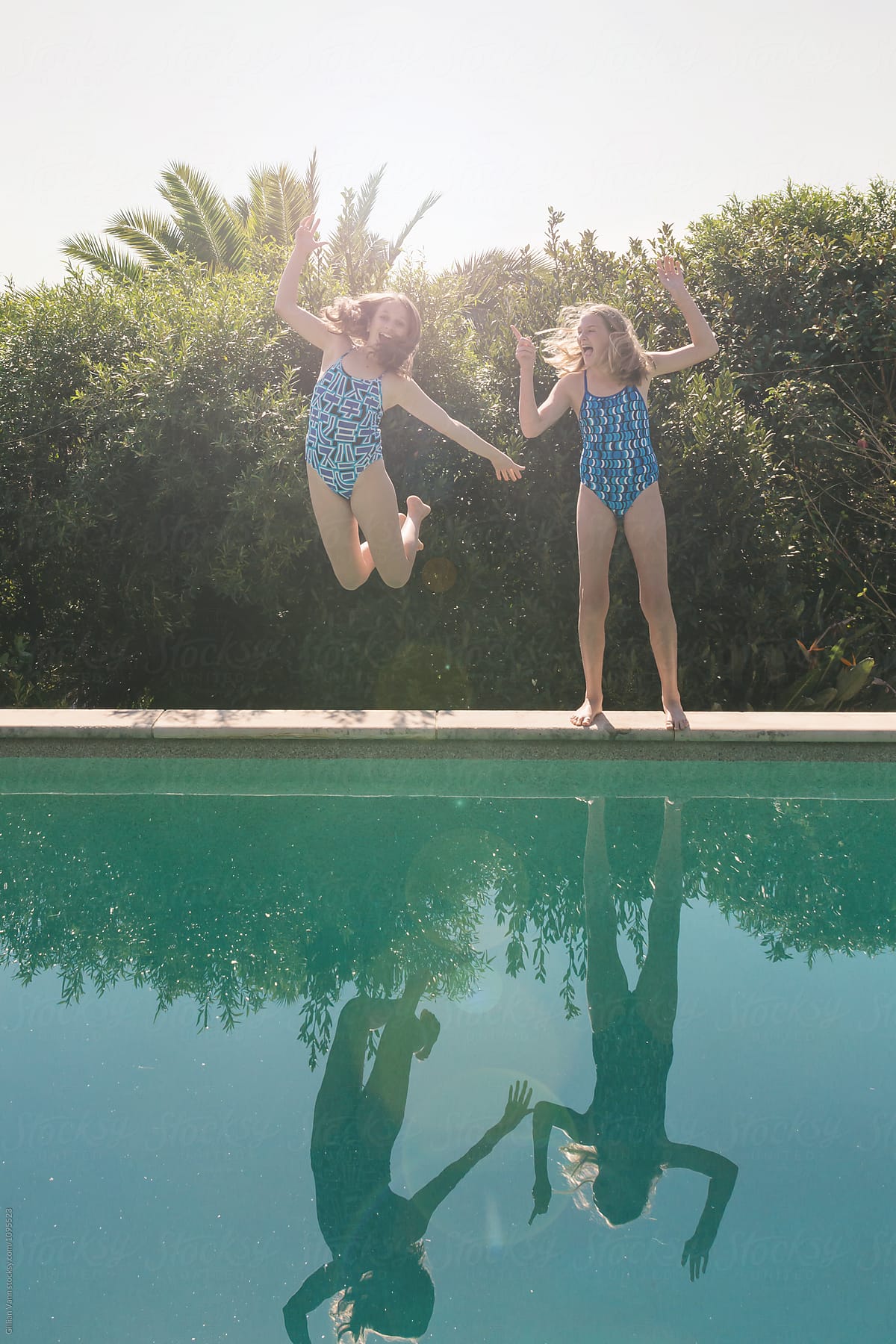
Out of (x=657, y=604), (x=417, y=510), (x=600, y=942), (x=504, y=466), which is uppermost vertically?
(x=504, y=466)

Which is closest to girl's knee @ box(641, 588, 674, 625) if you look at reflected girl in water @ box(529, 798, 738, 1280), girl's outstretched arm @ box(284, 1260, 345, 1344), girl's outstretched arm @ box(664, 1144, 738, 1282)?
reflected girl in water @ box(529, 798, 738, 1280)

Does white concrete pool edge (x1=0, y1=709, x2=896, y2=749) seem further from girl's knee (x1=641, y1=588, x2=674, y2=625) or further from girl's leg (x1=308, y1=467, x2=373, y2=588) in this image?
girl's leg (x1=308, y1=467, x2=373, y2=588)

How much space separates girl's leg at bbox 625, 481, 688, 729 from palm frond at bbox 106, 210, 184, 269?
50.0 feet

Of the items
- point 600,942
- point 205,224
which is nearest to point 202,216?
point 205,224

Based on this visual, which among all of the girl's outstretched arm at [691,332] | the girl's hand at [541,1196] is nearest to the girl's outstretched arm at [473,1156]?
the girl's hand at [541,1196]

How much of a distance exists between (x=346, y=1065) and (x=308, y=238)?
3.49 meters

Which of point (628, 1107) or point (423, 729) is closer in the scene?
point (628, 1107)

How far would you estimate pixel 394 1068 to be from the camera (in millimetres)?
2482

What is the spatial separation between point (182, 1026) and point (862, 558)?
251 inches

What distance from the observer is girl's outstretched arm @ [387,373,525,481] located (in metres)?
4.65

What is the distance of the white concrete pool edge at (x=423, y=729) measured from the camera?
16.0 ft

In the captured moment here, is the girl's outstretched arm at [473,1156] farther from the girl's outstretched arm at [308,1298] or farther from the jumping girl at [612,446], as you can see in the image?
the jumping girl at [612,446]

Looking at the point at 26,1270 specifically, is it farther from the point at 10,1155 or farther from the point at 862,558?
the point at 862,558

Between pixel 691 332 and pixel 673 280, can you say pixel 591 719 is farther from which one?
pixel 673 280
